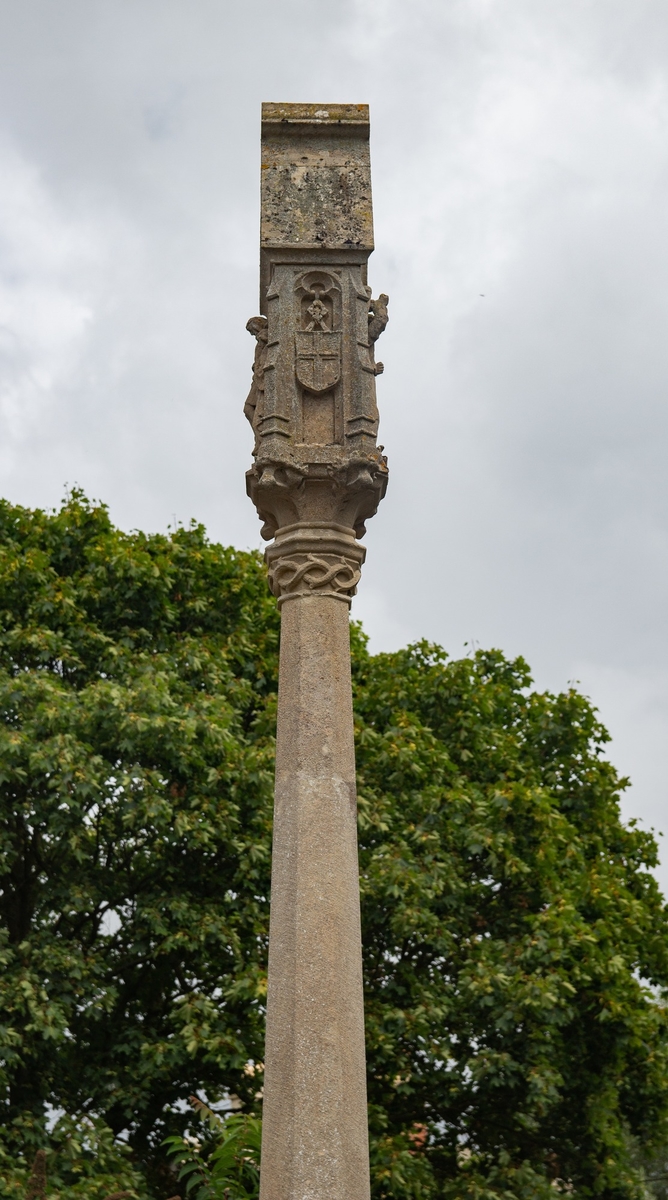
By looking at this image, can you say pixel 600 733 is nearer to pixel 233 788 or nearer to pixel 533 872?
pixel 533 872

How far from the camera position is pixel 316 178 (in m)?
6.10

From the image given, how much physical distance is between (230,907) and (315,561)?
22.2ft

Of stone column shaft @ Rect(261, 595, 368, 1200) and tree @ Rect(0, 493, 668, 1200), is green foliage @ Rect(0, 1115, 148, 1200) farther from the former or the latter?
stone column shaft @ Rect(261, 595, 368, 1200)

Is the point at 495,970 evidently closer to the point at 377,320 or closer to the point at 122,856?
the point at 122,856

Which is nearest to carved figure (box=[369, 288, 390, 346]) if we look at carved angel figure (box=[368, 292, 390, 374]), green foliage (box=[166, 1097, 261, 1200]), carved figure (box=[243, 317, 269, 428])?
carved angel figure (box=[368, 292, 390, 374])

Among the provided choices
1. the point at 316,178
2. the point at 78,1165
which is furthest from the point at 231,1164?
the point at 78,1165

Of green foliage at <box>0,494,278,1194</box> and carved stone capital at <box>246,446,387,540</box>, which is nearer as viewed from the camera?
carved stone capital at <box>246,446,387,540</box>

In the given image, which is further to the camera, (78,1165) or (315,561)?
(78,1165)

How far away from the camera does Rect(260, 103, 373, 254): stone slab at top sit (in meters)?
5.98

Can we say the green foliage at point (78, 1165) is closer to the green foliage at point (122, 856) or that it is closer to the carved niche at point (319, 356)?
the green foliage at point (122, 856)

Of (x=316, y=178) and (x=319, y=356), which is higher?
(x=316, y=178)

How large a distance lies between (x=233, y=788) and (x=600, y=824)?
16.4 ft

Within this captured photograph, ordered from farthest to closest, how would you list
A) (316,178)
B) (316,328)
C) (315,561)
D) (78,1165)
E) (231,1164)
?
(78,1165), (316,178), (316,328), (231,1164), (315,561)

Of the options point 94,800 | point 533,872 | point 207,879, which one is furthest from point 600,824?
point 94,800
